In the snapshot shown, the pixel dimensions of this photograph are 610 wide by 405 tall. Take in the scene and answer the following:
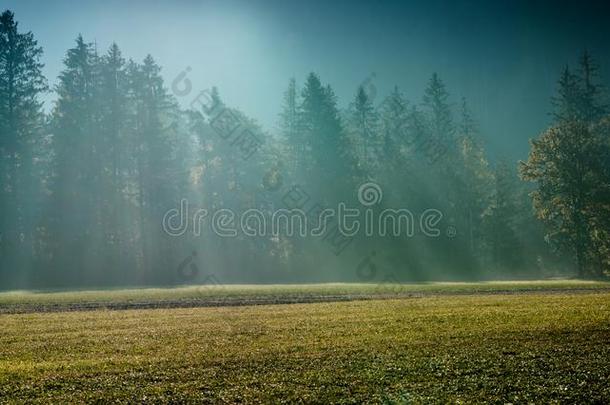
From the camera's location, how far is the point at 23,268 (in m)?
64.9

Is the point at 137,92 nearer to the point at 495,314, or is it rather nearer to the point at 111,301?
the point at 111,301

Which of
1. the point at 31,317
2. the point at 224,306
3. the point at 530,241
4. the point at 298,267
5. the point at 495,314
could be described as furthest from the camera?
the point at 530,241

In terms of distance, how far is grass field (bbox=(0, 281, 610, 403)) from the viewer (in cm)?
1395

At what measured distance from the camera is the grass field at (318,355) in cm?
1395

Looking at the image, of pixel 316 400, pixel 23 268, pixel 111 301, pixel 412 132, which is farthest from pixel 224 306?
pixel 412 132

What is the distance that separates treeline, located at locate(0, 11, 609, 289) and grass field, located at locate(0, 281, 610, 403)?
40999 millimetres

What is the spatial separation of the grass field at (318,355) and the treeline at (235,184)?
1614 inches

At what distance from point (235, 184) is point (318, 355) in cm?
6586

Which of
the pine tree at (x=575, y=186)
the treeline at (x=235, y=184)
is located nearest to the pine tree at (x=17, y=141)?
the treeline at (x=235, y=184)

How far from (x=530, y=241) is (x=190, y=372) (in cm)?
9504

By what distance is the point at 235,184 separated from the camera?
82062 mm

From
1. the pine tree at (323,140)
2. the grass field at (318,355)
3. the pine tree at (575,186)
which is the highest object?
the pine tree at (323,140)

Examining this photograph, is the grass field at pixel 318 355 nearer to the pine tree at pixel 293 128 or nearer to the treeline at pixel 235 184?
the treeline at pixel 235 184

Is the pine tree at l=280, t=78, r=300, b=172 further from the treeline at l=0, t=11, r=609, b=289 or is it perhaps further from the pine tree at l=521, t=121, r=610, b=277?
the pine tree at l=521, t=121, r=610, b=277
